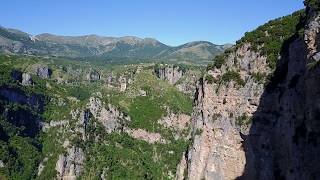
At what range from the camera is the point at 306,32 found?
52.0 meters

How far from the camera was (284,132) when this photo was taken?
63.2 m

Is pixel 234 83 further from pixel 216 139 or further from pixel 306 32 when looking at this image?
pixel 306 32

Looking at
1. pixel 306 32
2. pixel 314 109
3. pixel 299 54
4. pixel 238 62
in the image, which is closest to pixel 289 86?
pixel 299 54

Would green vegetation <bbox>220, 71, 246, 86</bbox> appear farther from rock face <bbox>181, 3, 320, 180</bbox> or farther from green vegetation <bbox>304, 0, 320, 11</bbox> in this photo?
green vegetation <bbox>304, 0, 320, 11</bbox>

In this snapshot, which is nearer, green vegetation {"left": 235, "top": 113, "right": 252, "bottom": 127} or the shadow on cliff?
the shadow on cliff

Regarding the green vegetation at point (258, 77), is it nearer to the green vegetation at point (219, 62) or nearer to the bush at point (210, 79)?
the green vegetation at point (219, 62)

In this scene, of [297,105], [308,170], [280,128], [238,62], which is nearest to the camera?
[308,170]

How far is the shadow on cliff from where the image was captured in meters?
51.3

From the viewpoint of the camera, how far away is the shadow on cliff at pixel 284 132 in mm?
51281

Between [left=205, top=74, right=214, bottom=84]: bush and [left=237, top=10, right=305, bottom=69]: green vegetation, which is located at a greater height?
[left=237, top=10, right=305, bottom=69]: green vegetation

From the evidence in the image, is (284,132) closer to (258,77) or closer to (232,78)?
(258,77)

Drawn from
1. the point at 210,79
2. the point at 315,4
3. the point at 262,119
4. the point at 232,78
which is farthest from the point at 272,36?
the point at 315,4

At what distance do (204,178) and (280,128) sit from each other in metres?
21.7

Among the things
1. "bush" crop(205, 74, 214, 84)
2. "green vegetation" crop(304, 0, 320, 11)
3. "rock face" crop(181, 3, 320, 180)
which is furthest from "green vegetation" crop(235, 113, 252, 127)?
"green vegetation" crop(304, 0, 320, 11)
